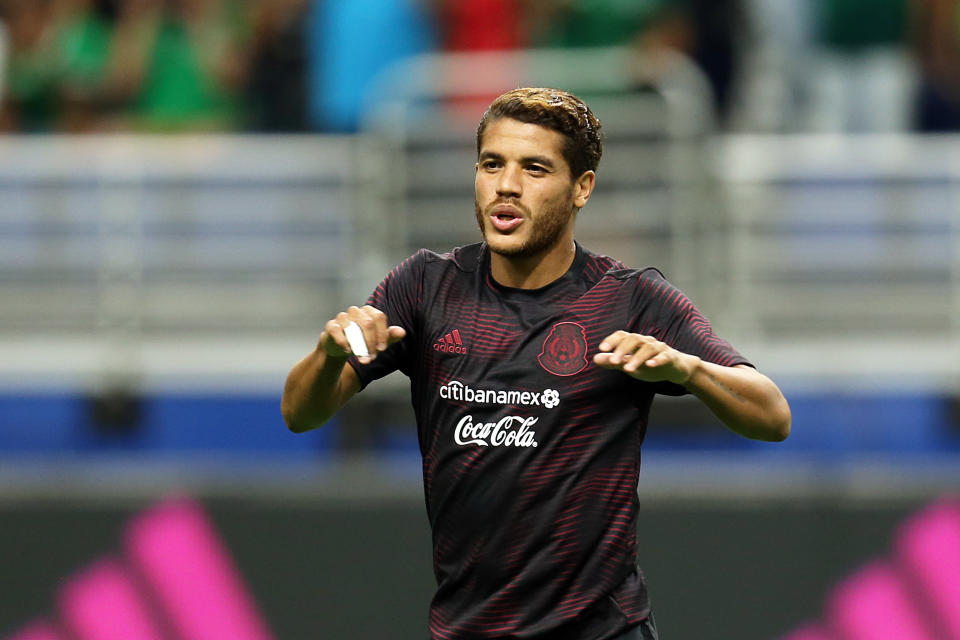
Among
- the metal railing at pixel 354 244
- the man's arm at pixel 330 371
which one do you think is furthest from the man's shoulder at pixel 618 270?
the metal railing at pixel 354 244

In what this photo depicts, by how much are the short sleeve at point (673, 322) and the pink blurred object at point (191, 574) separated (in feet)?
10.9

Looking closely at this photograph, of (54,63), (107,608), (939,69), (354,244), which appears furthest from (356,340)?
(54,63)

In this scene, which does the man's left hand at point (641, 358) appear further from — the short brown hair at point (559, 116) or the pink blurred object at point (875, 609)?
the pink blurred object at point (875, 609)

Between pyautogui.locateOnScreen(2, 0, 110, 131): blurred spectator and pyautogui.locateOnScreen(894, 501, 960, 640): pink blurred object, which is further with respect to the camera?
pyautogui.locateOnScreen(2, 0, 110, 131): blurred spectator

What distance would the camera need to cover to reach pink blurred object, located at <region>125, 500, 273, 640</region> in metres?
6.78

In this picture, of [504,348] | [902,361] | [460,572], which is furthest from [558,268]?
[902,361]

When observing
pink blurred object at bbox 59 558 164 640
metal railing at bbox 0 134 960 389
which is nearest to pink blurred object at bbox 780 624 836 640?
metal railing at bbox 0 134 960 389

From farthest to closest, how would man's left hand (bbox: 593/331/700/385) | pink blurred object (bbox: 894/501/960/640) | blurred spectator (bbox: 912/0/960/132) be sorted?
blurred spectator (bbox: 912/0/960/132) → pink blurred object (bbox: 894/501/960/640) → man's left hand (bbox: 593/331/700/385)

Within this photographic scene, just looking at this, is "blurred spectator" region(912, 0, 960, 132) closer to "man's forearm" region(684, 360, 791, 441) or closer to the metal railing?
the metal railing

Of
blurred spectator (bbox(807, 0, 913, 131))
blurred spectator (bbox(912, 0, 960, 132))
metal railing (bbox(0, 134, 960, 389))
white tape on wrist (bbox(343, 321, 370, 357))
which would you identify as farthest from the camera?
blurred spectator (bbox(912, 0, 960, 132))

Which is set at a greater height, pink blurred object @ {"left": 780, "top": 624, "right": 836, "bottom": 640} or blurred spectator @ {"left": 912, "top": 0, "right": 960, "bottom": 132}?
blurred spectator @ {"left": 912, "top": 0, "right": 960, "bottom": 132}

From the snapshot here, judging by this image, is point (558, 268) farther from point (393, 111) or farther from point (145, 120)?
point (145, 120)

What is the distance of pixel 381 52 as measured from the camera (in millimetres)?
7902

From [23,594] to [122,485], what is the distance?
0.66m
